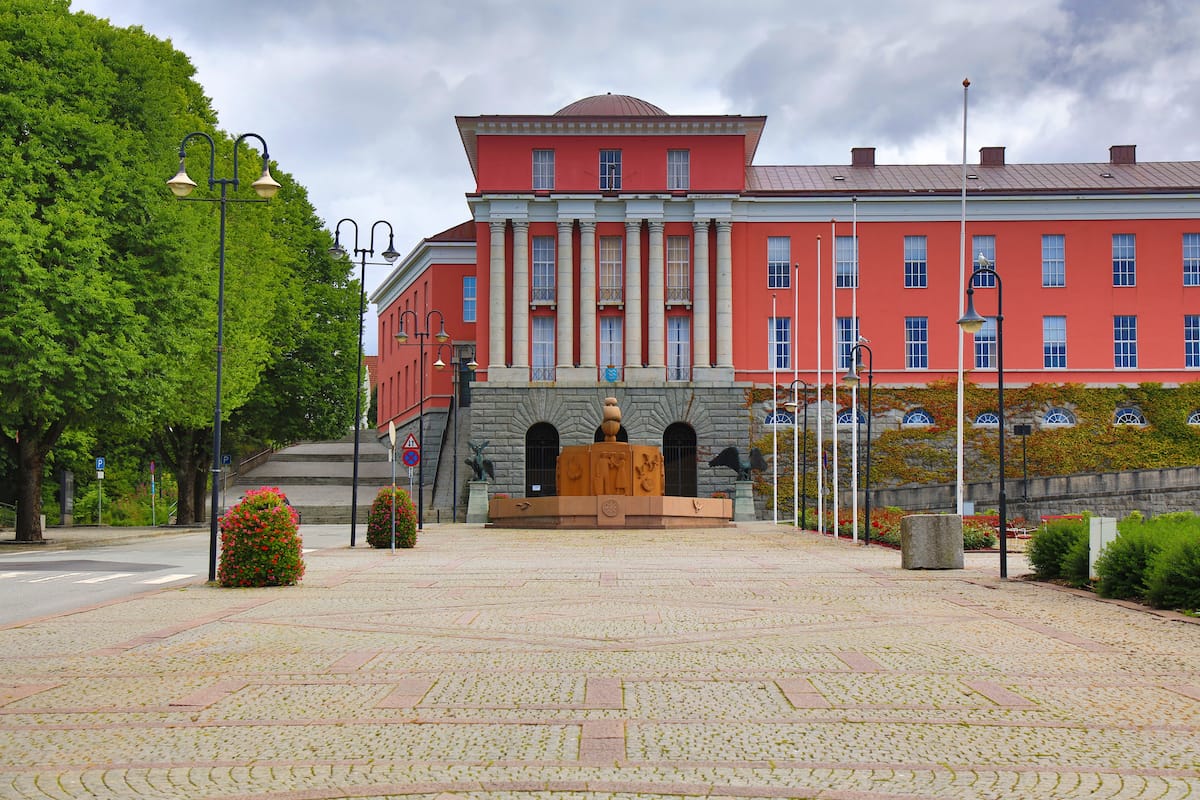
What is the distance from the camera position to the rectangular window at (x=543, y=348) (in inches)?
2453

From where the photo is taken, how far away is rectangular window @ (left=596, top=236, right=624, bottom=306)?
206 ft

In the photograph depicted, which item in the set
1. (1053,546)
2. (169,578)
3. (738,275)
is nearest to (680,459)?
(738,275)

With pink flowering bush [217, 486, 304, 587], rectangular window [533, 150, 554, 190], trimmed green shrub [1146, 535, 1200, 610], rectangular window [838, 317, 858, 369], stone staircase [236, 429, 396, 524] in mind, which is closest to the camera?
trimmed green shrub [1146, 535, 1200, 610]

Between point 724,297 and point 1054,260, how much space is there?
16.5 m

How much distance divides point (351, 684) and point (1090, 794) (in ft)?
18.0

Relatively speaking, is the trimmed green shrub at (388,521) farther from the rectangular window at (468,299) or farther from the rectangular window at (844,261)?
the rectangular window at (468,299)

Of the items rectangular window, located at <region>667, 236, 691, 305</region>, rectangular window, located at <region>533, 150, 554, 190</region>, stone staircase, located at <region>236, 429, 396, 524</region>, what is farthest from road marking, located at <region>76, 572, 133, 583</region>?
rectangular window, located at <region>533, 150, 554, 190</region>

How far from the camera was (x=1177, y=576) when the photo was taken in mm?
15641

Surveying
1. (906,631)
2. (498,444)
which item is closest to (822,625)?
(906,631)

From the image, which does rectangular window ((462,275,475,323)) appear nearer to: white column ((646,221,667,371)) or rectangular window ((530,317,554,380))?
rectangular window ((530,317,554,380))

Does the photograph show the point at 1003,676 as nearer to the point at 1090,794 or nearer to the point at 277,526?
the point at 1090,794

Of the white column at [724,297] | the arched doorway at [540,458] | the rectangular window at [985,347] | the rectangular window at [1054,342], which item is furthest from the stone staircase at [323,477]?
the rectangular window at [1054,342]

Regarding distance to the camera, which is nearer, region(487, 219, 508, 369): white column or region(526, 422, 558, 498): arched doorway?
region(487, 219, 508, 369): white column

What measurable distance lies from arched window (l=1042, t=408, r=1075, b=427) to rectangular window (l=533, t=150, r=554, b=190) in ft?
86.5
